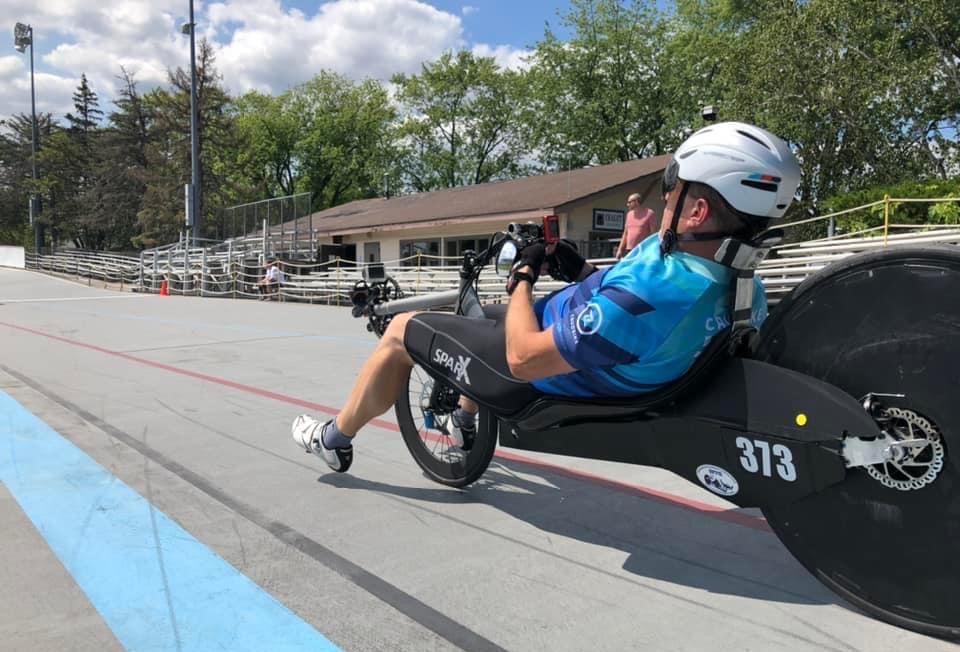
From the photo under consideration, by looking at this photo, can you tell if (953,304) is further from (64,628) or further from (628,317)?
(64,628)

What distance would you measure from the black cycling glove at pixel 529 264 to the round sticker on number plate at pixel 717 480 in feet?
3.00

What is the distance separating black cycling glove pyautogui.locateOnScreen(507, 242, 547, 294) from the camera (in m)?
2.71

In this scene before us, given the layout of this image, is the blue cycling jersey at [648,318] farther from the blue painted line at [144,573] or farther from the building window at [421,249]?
the building window at [421,249]

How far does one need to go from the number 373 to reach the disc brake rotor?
0.75 feet

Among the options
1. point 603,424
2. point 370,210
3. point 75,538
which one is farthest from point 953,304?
point 370,210

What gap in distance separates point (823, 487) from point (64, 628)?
2476 mm

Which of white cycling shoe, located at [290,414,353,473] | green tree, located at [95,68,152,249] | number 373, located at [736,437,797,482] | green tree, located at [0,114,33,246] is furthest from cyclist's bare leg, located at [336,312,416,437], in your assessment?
green tree, located at [0,114,33,246]

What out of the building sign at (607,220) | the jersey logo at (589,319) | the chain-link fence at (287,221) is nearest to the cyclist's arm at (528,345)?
the jersey logo at (589,319)

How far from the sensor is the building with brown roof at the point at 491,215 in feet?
69.8

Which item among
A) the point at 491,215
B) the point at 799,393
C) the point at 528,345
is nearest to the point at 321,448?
the point at 528,345

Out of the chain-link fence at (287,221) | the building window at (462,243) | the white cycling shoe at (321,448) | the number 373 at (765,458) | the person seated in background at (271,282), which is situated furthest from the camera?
the building window at (462,243)

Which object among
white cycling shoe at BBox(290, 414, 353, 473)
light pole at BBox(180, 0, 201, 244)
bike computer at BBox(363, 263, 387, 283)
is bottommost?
white cycling shoe at BBox(290, 414, 353, 473)

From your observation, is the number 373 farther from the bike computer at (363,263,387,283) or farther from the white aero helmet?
the bike computer at (363,263,387,283)

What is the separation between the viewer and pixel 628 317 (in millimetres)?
2287
